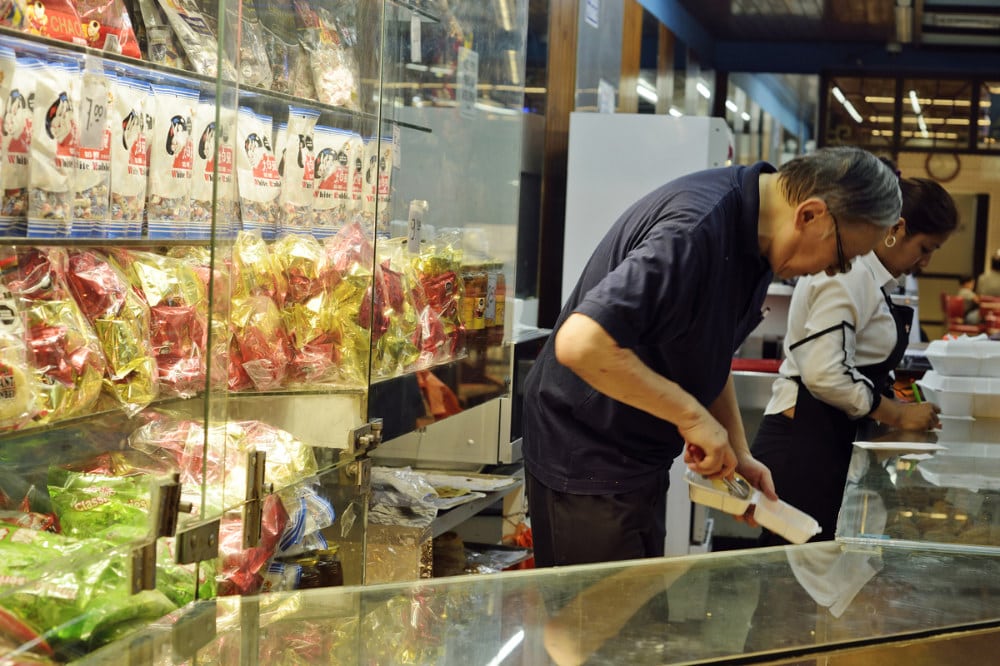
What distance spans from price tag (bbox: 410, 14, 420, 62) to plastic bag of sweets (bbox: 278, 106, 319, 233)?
1.41 ft

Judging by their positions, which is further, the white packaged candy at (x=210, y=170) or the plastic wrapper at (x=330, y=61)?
the plastic wrapper at (x=330, y=61)

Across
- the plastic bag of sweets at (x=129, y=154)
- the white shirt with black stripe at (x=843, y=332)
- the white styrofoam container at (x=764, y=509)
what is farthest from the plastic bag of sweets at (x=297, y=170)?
the white shirt with black stripe at (x=843, y=332)

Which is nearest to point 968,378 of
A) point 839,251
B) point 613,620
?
point 839,251

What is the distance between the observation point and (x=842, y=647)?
1.29 metres

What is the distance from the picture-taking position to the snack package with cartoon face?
1466 millimetres

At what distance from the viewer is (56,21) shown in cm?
149

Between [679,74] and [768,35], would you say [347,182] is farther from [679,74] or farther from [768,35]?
[768,35]

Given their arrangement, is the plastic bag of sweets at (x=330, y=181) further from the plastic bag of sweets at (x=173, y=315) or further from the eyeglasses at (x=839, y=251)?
the eyeglasses at (x=839, y=251)

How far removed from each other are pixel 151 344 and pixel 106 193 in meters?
0.23

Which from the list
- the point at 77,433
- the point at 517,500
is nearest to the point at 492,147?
the point at 517,500

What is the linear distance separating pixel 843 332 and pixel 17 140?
7.59 feet

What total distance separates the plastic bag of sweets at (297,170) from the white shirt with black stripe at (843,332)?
1.65 metres

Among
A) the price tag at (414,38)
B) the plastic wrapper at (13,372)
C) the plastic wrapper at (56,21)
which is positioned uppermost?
the price tag at (414,38)

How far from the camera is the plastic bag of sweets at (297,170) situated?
6.24 ft
